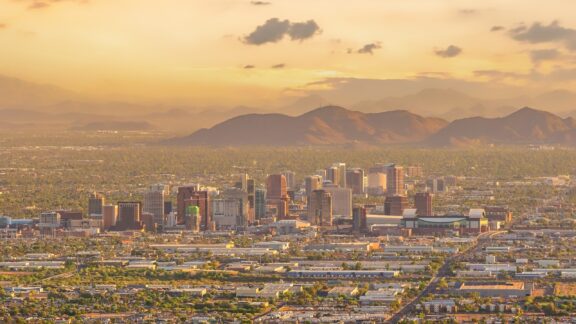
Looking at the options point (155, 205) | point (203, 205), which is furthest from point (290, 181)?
point (203, 205)

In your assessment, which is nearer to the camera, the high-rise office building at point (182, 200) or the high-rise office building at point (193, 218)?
the high-rise office building at point (193, 218)

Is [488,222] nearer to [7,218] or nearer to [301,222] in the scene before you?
[301,222]

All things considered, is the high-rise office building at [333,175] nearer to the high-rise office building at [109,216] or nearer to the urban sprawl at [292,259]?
the urban sprawl at [292,259]

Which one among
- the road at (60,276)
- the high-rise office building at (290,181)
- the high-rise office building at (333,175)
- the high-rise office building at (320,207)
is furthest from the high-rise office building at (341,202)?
the road at (60,276)

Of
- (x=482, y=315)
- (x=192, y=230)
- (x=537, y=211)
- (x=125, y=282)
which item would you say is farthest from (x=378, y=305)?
(x=537, y=211)

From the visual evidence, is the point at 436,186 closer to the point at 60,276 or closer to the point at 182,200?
the point at 182,200

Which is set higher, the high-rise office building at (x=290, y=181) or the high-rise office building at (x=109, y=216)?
the high-rise office building at (x=290, y=181)
